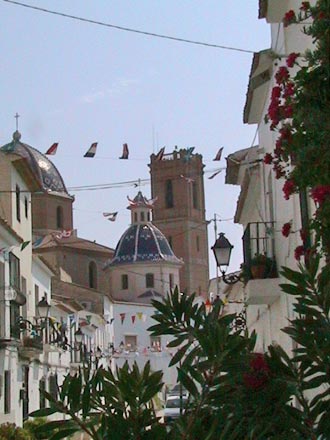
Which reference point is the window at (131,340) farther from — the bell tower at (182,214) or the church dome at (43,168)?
the bell tower at (182,214)

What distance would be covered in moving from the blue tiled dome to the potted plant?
65523mm

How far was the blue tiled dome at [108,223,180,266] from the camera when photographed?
7950 centimetres

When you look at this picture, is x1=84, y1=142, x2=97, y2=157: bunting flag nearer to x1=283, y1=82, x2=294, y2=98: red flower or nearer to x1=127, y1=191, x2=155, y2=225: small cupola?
x1=283, y1=82, x2=294, y2=98: red flower

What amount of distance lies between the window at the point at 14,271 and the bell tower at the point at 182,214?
208 ft

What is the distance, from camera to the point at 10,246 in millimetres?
26625

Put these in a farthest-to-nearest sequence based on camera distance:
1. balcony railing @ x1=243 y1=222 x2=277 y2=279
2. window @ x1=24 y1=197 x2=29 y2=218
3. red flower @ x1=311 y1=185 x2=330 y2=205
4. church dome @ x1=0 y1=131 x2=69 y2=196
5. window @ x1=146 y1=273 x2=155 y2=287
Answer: window @ x1=146 y1=273 x2=155 y2=287
church dome @ x1=0 y1=131 x2=69 y2=196
window @ x1=24 y1=197 x2=29 y2=218
balcony railing @ x1=243 y1=222 x2=277 y2=279
red flower @ x1=311 y1=185 x2=330 y2=205

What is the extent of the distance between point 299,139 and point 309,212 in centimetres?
505

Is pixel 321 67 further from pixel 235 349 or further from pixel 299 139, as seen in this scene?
pixel 235 349

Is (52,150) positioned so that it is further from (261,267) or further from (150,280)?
(150,280)

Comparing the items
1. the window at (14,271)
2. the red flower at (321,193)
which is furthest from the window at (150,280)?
the red flower at (321,193)

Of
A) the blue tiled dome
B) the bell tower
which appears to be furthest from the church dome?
the bell tower

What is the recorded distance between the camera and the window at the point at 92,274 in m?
73.3

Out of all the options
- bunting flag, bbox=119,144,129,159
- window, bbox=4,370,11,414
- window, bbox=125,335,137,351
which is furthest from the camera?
window, bbox=125,335,137,351

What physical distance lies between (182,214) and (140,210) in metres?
10.5
